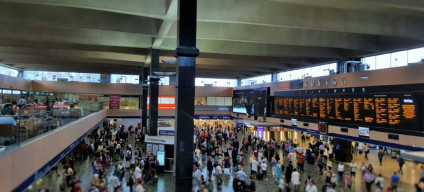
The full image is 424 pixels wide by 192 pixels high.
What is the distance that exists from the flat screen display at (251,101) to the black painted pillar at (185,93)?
17.6m

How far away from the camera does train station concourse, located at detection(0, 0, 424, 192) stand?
328 inches

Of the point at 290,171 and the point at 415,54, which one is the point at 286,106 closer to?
the point at 415,54

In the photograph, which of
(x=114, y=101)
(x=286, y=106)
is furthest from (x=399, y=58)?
(x=114, y=101)

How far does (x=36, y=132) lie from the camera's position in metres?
8.85

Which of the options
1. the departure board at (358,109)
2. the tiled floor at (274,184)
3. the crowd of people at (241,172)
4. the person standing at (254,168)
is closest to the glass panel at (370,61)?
the departure board at (358,109)

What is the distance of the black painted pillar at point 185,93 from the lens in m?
8.82

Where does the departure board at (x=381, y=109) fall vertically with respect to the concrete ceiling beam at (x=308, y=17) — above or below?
below

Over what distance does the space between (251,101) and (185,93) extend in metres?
20.6

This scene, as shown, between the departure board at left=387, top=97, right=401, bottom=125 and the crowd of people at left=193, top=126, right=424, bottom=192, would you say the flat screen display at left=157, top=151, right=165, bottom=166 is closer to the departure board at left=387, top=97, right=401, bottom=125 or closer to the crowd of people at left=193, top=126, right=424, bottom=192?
the crowd of people at left=193, top=126, right=424, bottom=192

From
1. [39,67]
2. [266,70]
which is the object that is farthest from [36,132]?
[39,67]

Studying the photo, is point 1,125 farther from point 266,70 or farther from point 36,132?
point 266,70

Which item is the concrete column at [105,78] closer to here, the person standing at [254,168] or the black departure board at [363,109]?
the black departure board at [363,109]

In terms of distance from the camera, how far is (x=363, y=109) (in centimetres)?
1538

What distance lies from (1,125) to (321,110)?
55.4 ft
